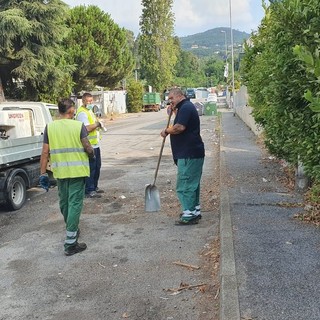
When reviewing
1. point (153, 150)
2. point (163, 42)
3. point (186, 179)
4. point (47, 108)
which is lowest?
point (153, 150)

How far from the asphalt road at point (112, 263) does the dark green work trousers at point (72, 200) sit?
0.89 feet

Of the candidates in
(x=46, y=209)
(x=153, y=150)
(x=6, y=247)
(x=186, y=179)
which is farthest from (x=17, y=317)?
(x=153, y=150)

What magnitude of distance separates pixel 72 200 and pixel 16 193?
300cm

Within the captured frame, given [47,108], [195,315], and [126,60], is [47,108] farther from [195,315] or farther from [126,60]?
[126,60]

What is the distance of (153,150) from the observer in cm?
1594

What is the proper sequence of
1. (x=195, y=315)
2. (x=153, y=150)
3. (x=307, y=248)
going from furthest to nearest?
(x=153, y=150) < (x=307, y=248) < (x=195, y=315)

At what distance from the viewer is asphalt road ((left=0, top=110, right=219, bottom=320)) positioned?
4020 mm

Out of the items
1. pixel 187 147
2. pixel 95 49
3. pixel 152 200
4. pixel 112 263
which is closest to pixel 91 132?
pixel 152 200

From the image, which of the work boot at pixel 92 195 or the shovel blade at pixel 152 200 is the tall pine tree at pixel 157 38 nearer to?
the work boot at pixel 92 195

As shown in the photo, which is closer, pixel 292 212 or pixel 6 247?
pixel 6 247

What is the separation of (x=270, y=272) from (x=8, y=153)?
5.06 metres

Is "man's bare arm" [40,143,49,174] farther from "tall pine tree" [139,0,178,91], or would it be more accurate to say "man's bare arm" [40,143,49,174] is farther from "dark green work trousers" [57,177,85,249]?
"tall pine tree" [139,0,178,91]

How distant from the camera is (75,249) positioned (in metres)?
5.44

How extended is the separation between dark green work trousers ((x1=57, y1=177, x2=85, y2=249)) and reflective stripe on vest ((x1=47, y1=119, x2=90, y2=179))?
0.39ft
